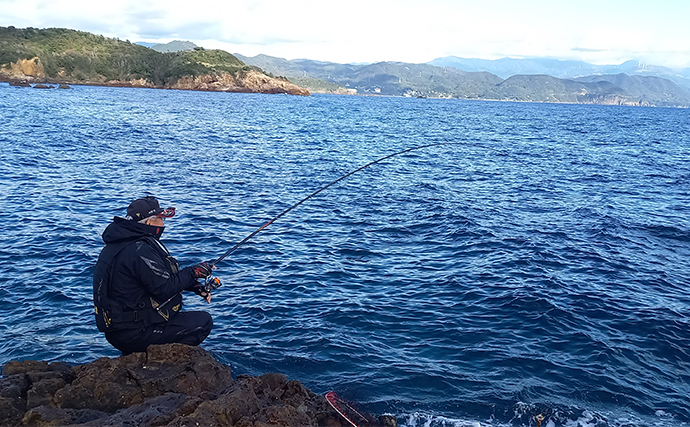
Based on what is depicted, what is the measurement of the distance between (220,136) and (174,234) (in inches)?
1168

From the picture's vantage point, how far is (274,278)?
13273 millimetres

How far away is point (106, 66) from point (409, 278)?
170 m

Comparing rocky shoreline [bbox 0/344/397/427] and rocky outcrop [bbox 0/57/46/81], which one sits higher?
rocky outcrop [bbox 0/57/46/81]

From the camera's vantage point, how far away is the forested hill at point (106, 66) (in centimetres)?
13700

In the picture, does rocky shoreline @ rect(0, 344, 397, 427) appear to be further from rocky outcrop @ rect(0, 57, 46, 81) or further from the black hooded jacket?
rocky outcrop @ rect(0, 57, 46, 81)

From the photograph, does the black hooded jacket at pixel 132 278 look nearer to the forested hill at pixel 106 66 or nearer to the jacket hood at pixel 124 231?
the jacket hood at pixel 124 231

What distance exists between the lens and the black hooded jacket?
6531 mm

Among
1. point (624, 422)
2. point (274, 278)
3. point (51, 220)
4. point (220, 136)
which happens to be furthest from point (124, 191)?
point (220, 136)

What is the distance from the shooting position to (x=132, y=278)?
6609 millimetres

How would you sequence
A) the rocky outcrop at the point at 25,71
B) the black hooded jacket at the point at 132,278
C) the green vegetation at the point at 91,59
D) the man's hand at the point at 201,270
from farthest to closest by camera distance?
the green vegetation at the point at 91,59
the rocky outcrop at the point at 25,71
the man's hand at the point at 201,270
the black hooded jacket at the point at 132,278

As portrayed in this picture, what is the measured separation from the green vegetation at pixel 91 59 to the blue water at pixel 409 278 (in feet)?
444

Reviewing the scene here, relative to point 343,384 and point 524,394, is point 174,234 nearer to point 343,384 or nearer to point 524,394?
point 343,384

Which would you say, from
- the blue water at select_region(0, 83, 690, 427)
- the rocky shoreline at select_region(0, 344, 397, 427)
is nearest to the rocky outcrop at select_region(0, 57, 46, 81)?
the blue water at select_region(0, 83, 690, 427)

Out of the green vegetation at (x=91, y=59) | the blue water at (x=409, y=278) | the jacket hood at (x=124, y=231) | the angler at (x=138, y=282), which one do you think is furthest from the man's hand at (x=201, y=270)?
the green vegetation at (x=91, y=59)
